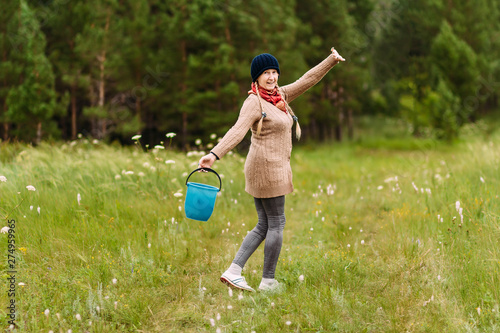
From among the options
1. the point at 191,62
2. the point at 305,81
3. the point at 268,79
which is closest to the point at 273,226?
the point at 268,79

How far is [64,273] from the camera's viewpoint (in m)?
4.00

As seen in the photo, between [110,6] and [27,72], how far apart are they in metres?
4.50

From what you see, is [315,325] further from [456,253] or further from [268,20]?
[268,20]

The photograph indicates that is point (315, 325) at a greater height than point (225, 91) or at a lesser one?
lesser

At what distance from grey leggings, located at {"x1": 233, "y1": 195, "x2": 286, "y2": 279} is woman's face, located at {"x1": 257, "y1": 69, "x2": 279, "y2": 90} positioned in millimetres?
957

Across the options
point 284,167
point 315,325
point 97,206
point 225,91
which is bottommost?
Result: point 315,325

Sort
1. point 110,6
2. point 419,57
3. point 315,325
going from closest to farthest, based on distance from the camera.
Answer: point 315,325 → point 110,6 → point 419,57

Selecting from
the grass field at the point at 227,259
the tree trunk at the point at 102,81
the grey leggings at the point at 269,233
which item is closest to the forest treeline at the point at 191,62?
the tree trunk at the point at 102,81

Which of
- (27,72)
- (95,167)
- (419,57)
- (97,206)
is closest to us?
(97,206)

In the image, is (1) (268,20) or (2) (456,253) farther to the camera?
(1) (268,20)

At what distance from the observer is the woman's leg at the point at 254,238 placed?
13.0 feet

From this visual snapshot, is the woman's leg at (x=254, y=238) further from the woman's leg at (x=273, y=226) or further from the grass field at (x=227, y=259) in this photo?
the grass field at (x=227, y=259)

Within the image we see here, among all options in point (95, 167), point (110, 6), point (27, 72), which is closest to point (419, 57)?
point (110, 6)

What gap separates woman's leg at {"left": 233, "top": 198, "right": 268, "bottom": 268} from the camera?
3961mm
